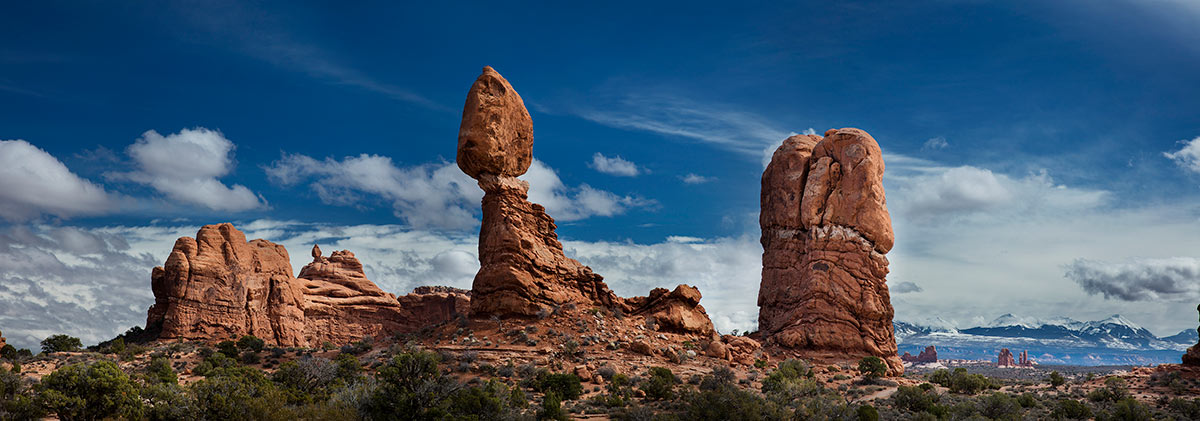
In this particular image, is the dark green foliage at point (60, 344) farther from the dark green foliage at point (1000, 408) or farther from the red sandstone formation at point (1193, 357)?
the red sandstone formation at point (1193, 357)

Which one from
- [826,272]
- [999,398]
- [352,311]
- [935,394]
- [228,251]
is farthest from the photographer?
[352,311]

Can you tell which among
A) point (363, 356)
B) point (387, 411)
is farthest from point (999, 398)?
point (363, 356)

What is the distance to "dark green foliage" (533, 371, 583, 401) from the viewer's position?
123ft

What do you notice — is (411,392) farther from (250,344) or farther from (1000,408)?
(1000,408)

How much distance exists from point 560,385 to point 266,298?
3301cm

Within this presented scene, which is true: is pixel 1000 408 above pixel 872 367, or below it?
below

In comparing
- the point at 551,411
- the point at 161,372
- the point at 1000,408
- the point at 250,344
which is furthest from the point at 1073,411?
the point at 250,344

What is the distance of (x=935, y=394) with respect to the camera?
44.0 meters

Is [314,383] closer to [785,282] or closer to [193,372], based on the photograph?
[193,372]

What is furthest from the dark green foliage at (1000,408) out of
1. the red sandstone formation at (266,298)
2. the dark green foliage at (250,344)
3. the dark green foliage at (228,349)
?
the red sandstone formation at (266,298)

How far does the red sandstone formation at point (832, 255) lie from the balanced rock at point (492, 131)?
20051 mm

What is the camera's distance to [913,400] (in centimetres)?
4062

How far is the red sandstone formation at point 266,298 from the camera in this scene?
56.1m

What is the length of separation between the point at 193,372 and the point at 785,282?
36121 mm
